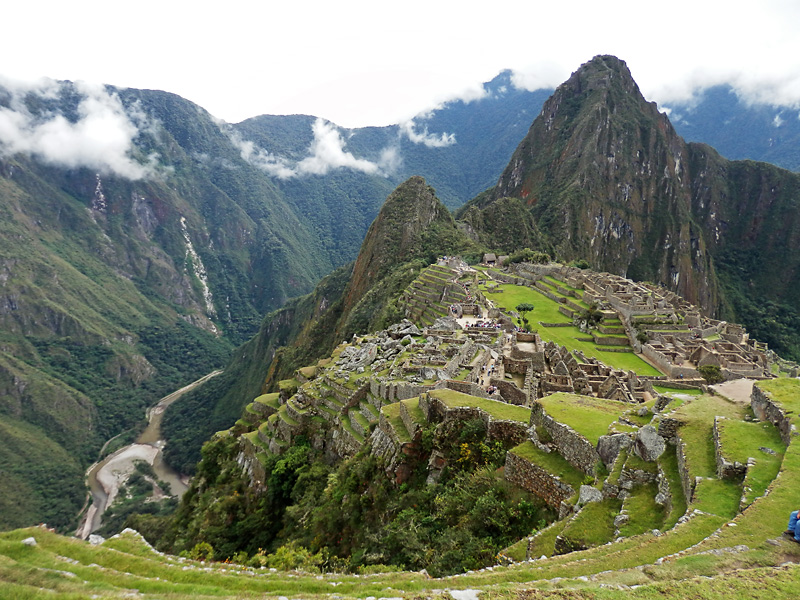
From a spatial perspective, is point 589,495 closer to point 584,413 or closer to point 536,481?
point 536,481

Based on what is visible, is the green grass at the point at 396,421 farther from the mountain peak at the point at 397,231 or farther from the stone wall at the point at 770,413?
the mountain peak at the point at 397,231

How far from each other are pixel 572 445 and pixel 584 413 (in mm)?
1895

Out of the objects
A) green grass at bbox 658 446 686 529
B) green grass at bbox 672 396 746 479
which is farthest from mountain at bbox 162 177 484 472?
green grass at bbox 658 446 686 529

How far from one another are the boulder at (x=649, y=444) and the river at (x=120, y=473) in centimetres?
9354

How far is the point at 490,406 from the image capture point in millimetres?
15164

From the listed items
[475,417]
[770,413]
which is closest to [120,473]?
[475,417]

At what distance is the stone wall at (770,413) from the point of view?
8.98m

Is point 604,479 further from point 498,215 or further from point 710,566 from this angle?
point 498,215

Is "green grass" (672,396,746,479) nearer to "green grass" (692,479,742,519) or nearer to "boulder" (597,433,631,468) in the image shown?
"green grass" (692,479,742,519)

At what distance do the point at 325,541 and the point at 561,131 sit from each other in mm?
212997

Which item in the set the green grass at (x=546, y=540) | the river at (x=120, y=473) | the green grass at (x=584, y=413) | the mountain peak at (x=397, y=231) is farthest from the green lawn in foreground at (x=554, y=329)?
the river at (x=120, y=473)

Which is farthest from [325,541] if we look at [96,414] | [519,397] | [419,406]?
[96,414]

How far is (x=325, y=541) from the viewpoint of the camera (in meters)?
16.2

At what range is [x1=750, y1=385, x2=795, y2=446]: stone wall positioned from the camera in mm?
8984
